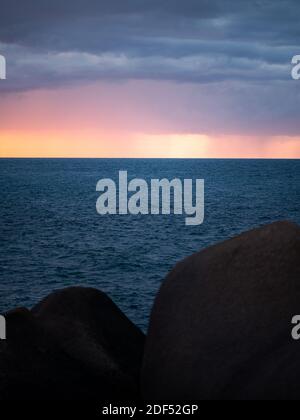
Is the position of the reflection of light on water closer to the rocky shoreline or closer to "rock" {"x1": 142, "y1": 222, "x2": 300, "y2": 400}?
the rocky shoreline

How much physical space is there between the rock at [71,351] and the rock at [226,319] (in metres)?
0.88

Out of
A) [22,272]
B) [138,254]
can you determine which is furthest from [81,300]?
[138,254]

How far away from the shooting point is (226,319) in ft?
33.5

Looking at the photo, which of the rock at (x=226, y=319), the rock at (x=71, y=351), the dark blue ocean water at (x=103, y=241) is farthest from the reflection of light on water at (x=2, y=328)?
the dark blue ocean water at (x=103, y=241)

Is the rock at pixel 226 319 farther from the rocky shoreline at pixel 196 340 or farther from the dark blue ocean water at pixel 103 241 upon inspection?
the dark blue ocean water at pixel 103 241

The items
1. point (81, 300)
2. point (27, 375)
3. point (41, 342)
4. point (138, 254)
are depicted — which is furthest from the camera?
point (138, 254)

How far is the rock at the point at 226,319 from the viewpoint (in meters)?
9.62

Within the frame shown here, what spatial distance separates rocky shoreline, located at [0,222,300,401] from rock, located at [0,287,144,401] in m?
0.02

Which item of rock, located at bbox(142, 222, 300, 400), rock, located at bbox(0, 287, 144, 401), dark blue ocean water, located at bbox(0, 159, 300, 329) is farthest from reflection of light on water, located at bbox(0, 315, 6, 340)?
dark blue ocean water, located at bbox(0, 159, 300, 329)

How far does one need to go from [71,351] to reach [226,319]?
311 cm

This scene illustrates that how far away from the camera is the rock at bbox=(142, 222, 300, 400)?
31.6 ft

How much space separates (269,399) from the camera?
8.69 metres
